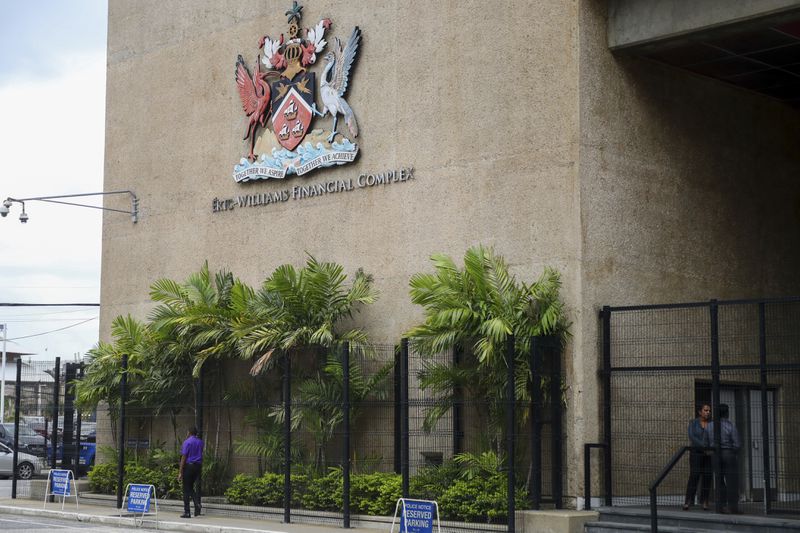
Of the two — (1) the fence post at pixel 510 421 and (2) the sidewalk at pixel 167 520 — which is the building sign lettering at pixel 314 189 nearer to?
(1) the fence post at pixel 510 421

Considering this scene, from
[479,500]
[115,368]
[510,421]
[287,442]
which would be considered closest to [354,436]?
[287,442]

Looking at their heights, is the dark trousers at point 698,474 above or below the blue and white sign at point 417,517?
above

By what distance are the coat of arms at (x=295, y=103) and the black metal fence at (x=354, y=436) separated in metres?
4.31

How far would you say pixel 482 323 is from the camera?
65.1 feet

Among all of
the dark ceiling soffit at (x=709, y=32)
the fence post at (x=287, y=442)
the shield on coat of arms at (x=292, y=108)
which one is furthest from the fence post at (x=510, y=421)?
the shield on coat of arms at (x=292, y=108)

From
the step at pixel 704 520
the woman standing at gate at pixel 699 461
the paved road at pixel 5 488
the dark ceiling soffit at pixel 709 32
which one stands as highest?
the dark ceiling soffit at pixel 709 32

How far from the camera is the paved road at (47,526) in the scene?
20859mm

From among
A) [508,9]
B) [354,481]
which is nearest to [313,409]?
[354,481]

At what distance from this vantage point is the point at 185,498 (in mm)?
22906

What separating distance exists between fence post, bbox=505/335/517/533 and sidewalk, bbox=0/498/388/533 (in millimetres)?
2836

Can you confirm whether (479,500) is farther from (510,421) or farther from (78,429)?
(78,429)

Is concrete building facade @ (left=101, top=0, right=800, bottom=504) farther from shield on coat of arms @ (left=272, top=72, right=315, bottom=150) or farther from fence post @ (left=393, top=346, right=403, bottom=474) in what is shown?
fence post @ (left=393, top=346, right=403, bottom=474)

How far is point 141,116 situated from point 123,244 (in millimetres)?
3285

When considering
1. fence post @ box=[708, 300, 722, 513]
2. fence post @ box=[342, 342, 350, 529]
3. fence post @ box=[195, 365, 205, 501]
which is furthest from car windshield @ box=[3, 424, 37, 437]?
fence post @ box=[708, 300, 722, 513]
